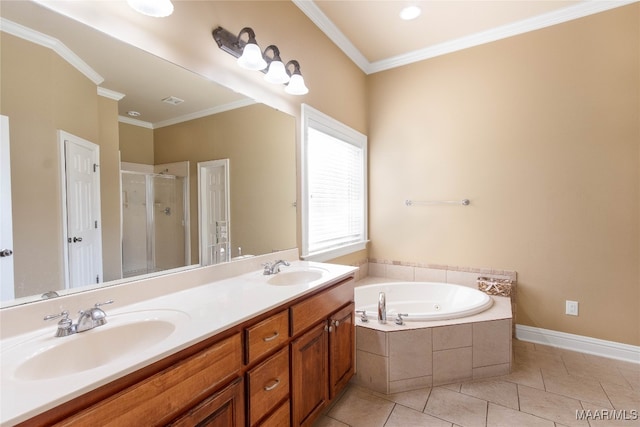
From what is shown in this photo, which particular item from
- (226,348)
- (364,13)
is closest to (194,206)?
(226,348)

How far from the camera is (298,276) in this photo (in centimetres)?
192

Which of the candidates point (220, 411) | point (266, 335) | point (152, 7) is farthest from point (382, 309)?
point (152, 7)

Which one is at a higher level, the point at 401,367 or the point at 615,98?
the point at 615,98

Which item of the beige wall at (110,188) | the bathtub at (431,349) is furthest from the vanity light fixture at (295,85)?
the bathtub at (431,349)

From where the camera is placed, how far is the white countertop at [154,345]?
0.63 m

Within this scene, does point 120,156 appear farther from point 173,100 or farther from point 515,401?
point 515,401

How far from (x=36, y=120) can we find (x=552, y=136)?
131 inches

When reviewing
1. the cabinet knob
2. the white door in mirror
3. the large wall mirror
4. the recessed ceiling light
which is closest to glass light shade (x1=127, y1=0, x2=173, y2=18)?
the large wall mirror

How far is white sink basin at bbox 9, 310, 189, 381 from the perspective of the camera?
2.73 ft

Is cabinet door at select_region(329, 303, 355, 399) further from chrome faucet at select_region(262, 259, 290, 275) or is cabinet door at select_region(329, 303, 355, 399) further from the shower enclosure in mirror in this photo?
the shower enclosure in mirror

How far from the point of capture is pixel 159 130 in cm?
142

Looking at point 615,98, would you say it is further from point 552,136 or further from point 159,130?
point 159,130

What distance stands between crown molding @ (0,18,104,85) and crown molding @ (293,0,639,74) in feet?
5.32

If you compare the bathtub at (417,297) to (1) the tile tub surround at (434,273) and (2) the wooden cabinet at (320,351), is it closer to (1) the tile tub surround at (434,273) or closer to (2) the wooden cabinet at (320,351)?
(1) the tile tub surround at (434,273)
